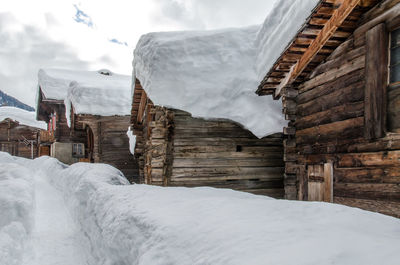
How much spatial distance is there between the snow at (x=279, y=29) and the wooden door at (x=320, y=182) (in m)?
2.51

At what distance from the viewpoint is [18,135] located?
28812 millimetres

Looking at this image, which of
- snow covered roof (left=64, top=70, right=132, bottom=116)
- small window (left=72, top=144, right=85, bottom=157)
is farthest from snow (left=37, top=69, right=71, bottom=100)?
snow covered roof (left=64, top=70, right=132, bottom=116)

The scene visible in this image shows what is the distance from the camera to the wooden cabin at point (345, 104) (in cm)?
400

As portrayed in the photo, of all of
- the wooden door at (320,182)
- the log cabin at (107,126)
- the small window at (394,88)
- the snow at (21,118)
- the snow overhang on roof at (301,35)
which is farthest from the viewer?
the snow at (21,118)

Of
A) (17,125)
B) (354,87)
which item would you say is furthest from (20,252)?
(17,125)

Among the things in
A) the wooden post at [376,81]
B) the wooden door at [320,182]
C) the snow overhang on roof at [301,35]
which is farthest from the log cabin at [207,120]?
the wooden post at [376,81]

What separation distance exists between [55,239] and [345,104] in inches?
236

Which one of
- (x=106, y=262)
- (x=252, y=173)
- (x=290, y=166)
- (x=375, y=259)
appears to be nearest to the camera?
(x=375, y=259)

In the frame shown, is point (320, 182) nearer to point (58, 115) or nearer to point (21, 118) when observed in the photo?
point (58, 115)

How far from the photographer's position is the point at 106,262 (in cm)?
385

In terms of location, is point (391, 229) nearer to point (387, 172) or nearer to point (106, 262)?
point (387, 172)

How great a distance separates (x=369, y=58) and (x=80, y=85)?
15546 millimetres

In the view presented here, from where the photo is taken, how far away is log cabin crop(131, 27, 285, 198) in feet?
22.8

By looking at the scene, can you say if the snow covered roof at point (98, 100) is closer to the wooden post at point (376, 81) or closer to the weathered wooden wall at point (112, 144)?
the weathered wooden wall at point (112, 144)
